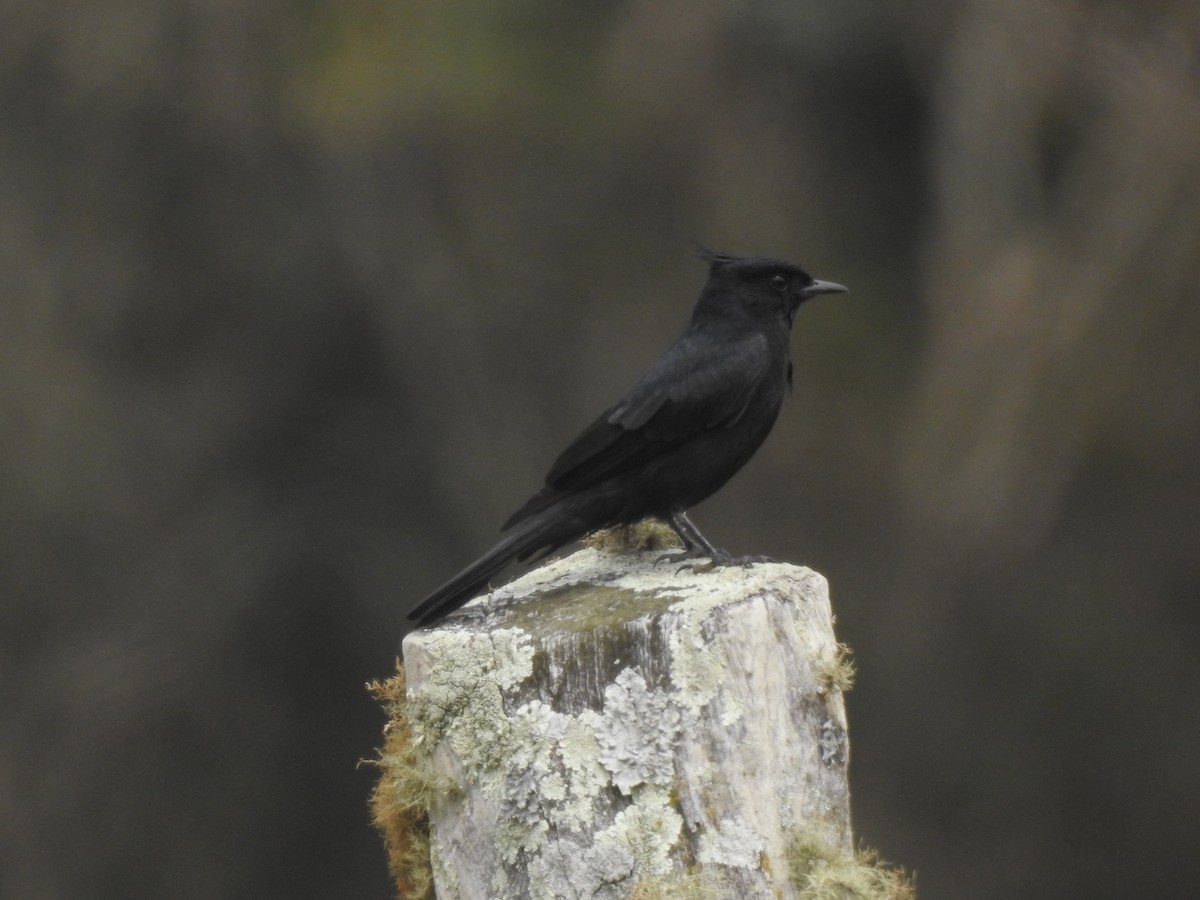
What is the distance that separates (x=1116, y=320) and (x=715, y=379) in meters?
5.38

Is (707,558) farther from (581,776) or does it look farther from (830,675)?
(581,776)

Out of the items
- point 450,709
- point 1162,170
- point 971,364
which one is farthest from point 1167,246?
point 450,709

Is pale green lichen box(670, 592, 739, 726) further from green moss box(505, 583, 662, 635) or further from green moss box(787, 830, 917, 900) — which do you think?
green moss box(787, 830, 917, 900)

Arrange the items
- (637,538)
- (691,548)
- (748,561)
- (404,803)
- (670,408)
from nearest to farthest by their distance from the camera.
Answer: (404,803) < (748,561) < (691,548) < (637,538) < (670,408)

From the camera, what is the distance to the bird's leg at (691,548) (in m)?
3.83

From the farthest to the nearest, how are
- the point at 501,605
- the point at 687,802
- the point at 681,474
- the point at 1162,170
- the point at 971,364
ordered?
the point at 971,364
the point at 1162,170
the point at 681,474
the point at 501,605
the point at 687,802

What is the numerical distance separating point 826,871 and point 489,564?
1.22 metres

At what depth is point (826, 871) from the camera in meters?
3.15

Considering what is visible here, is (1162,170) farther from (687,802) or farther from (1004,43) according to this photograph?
(687,802)

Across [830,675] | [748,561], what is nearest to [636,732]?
[830,675]

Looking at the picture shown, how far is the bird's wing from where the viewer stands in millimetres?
4336

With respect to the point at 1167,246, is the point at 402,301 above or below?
above

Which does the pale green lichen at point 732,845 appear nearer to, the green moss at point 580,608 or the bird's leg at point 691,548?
the green moss at point 580,608

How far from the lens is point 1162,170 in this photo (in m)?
9.08
